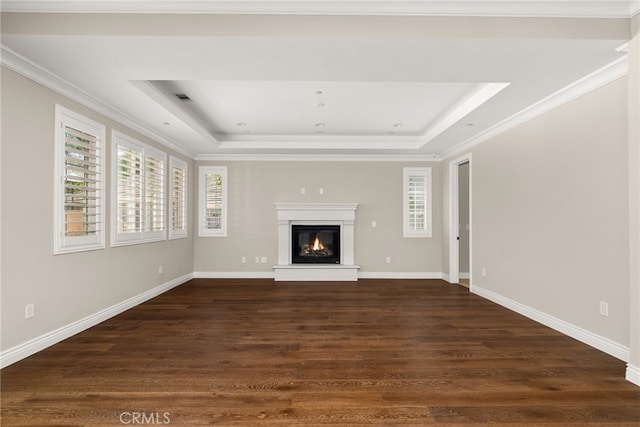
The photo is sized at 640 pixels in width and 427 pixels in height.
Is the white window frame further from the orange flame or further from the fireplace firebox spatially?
the orange flame

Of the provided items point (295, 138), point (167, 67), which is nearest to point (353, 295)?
point (295, 138)

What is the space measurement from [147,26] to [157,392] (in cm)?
259

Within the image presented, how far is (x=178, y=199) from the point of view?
6.06 meters

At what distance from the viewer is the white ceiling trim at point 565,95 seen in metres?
2.85

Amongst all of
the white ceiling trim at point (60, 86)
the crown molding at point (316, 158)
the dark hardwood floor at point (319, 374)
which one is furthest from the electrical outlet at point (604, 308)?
the white ceiling trim at point (60, 86)

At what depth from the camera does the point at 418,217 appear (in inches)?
270

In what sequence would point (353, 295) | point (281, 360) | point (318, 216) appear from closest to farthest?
point (281, 360) < point (353, 295) < point (318, 216)

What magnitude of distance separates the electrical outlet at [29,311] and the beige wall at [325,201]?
386cm

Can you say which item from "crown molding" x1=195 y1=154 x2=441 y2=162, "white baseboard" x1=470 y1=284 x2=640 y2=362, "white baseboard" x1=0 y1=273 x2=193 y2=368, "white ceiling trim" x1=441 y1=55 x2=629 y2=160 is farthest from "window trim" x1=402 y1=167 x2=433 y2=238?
"white baseboard" x1=0 y1=273 x2=193 y2=368

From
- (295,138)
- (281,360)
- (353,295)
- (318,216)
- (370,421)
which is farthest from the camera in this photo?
(318,216)

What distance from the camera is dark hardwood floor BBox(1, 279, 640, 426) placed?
2043 mm

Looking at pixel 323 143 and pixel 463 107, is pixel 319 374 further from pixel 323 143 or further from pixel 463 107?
pixel 323 143

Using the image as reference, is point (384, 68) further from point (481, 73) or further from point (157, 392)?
point (157, 392)

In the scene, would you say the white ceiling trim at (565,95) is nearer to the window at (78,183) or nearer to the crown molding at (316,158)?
the crown molding at (316,158)
